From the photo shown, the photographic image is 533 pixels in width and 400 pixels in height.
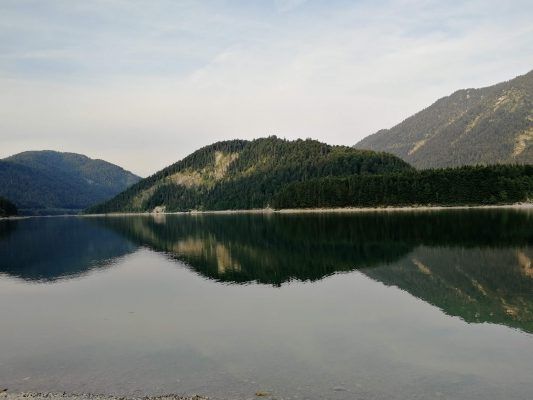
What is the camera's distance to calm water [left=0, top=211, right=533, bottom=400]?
85.4 ft

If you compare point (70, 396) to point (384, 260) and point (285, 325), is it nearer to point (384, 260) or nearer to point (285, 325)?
point (285, 325)

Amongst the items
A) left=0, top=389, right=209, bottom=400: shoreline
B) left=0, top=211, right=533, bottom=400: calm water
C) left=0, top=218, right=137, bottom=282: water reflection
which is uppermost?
left=0, top=218, right=137, bottom=282: water reflection

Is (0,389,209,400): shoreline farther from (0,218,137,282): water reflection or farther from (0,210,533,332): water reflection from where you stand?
(0,218,137,282): water reflection

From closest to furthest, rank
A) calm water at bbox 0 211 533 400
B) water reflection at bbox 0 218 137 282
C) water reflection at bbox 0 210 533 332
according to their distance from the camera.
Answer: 1. calm water at bbox 0 211 533 400
2. water reflection at bbox 0 210 533 332
3. water reflection at bbox 0 218 137 282

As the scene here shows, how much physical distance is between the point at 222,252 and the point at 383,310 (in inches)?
2044

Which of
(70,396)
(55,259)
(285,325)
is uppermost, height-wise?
(55,259)

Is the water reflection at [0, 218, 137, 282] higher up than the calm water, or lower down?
higher up

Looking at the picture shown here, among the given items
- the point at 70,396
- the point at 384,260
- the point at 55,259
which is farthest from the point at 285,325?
the point at 55,259

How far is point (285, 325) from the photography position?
37594 millimetres

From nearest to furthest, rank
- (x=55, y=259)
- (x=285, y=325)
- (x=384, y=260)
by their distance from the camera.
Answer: (x=285, y=325), (x=384, y=260), (x=55, y=259)

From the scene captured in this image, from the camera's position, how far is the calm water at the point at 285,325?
26.0 meters

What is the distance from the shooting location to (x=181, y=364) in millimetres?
29422

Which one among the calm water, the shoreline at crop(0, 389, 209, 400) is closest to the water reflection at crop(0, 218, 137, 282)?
the calm water

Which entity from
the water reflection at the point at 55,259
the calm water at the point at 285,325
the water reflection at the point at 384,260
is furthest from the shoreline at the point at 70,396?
the water reflection at the point at 55,259
